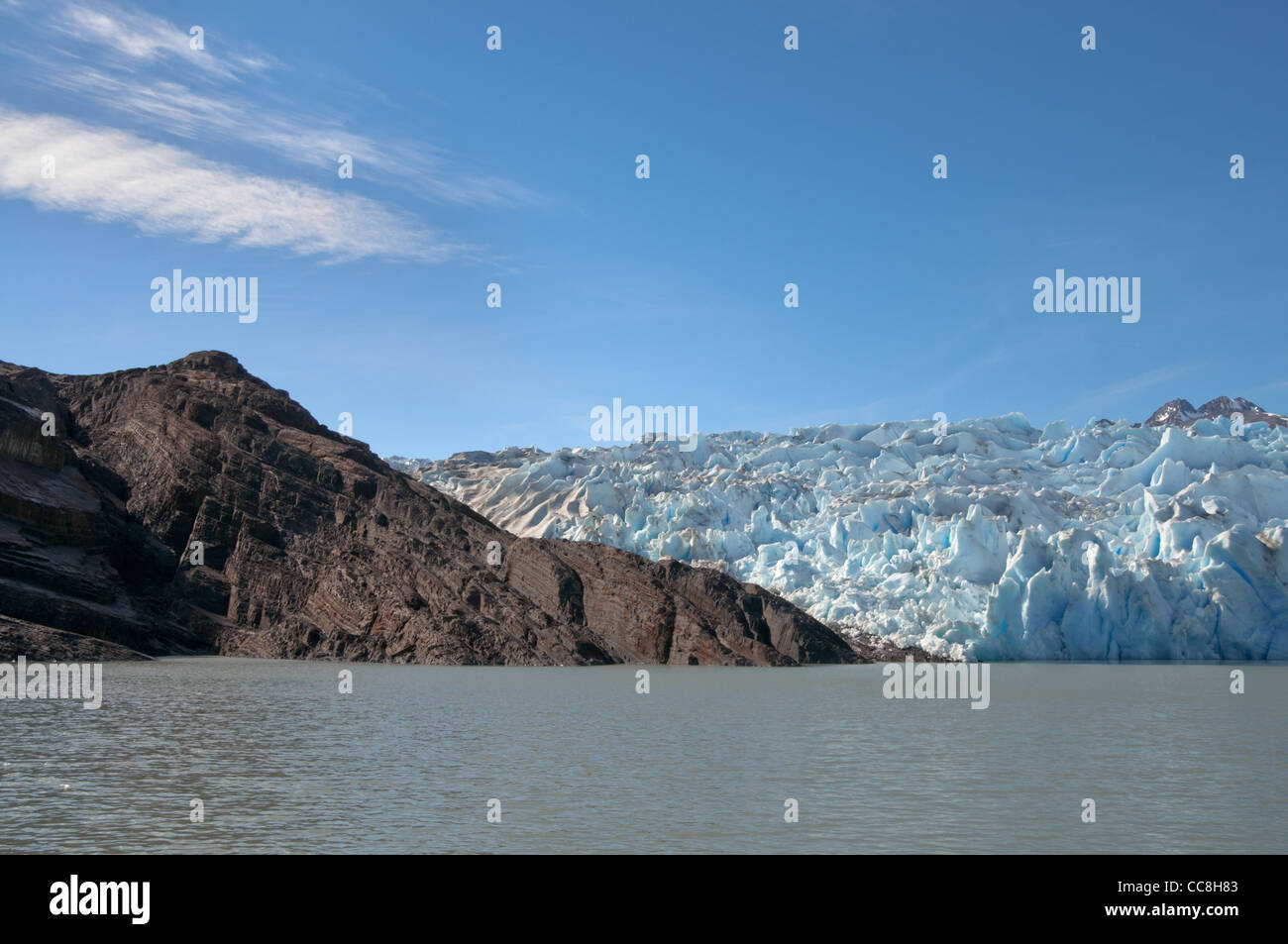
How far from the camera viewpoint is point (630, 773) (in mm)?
20766

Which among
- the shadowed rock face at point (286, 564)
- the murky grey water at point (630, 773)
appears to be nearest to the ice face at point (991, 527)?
the shadowed rock face at point (286, 564)

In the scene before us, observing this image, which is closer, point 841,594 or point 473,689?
point 473,689

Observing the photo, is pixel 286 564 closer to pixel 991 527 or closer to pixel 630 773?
pixel 991 527

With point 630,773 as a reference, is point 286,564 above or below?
above

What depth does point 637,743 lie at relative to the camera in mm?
25312

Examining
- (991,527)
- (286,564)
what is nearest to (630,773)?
(286,564)

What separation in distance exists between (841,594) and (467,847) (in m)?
62.1

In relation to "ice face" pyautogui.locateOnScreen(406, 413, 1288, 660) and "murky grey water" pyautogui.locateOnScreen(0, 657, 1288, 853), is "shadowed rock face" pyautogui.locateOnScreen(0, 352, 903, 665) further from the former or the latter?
"murky grey water" pyautogui.locateOnScreen(0, 657, 1288, 853)

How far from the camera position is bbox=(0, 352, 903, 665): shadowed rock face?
58.7 metres

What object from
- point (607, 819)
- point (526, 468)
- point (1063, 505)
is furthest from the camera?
point (526, 468)

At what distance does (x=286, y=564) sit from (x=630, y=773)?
2001 inches
